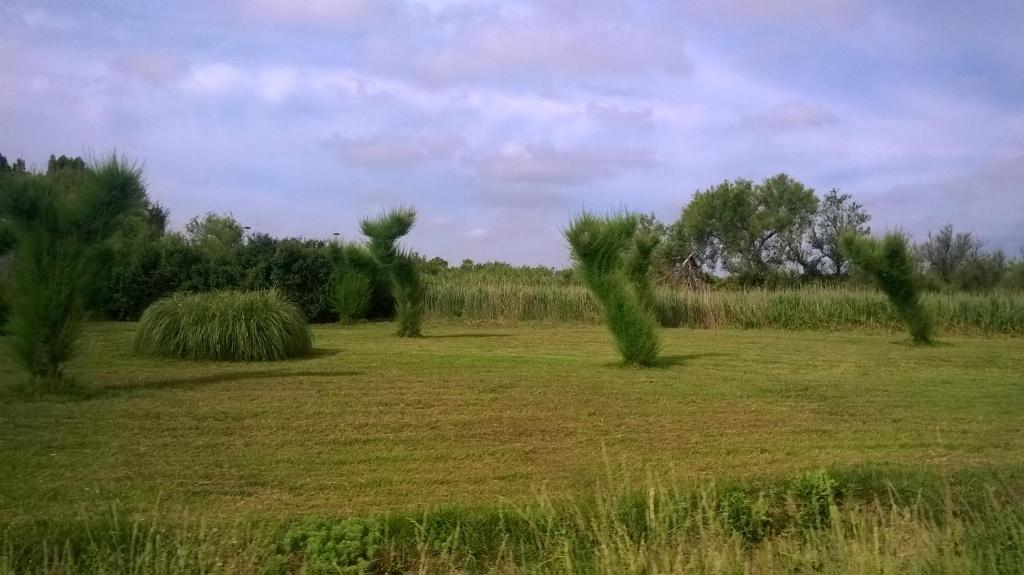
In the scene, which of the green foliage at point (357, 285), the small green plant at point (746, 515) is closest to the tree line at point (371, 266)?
the green foliage at point (357, 285)

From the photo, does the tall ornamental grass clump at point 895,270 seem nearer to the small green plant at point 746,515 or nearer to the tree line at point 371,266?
the tree line at point 371,266

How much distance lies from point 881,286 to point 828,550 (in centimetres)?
1838

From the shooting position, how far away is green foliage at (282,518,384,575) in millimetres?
5020

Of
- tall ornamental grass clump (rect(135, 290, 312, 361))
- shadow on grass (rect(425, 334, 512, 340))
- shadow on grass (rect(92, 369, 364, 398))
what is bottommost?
shadow on grass (rect(92, 369, 364, 398))

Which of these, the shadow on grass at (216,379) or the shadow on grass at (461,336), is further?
the shadow on grass at (461,336)

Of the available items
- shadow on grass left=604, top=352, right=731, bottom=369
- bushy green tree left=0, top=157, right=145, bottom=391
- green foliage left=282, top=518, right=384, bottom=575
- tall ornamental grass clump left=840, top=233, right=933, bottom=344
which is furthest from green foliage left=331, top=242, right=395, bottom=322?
green foliage left=282, top=518, right=384, bottom=575

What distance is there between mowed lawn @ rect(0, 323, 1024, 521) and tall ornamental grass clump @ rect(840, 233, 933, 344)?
5.89 meters

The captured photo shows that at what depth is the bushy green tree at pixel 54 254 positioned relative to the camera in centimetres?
1020

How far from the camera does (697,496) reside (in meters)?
6.22

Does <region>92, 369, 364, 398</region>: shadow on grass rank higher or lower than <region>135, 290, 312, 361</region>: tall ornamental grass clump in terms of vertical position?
lower

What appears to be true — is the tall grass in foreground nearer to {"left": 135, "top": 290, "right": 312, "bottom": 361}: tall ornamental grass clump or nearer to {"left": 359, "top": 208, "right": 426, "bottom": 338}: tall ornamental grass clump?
{"left": 135, "top": 290, "right": 312, "bottom": 361}: tall ornamental grass clump

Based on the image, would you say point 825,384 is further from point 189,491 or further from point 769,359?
point 189,491

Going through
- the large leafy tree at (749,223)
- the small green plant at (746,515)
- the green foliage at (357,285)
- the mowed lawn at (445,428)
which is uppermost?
the large leafy tree at (749,223)

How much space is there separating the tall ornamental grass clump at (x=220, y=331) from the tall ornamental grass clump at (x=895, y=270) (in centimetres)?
1375
